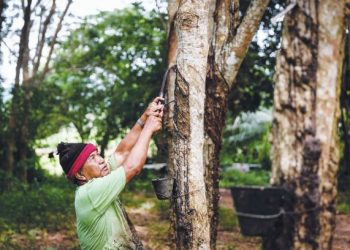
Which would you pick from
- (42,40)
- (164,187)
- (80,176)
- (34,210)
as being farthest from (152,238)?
(42,40)

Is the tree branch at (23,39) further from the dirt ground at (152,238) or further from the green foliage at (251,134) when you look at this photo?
the green foliage at (251,134)

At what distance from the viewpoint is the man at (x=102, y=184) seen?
2.98m

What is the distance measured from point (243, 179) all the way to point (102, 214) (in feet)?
50.8

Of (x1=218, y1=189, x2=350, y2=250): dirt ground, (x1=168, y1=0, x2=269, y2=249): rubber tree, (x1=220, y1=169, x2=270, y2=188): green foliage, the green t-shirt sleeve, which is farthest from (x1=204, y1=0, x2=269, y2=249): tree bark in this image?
(x1=220, y1=169, x2=270, y2=188): green foliage

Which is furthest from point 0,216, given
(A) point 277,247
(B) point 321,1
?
(B) point 321,1

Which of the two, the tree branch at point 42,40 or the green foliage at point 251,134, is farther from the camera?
the green foliage at point 251,134

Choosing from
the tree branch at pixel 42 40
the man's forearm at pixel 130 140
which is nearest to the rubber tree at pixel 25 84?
the tree branch at pixel 42 40

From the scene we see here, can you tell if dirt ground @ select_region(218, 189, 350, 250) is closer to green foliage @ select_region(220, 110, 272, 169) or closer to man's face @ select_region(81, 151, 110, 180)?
man's face @ select_region(81, 151, 110, 180)

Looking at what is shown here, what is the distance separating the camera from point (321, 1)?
10.1 feet

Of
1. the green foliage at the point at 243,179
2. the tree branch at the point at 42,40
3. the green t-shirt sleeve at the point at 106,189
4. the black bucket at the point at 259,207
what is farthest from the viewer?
the green foliage at the point at 243,179

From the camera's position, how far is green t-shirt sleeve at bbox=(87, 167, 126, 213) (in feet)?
9.74

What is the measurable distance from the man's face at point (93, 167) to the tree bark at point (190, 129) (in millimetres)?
546

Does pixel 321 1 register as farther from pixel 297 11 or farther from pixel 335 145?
pixel 335 145

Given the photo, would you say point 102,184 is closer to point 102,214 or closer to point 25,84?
point 102,214
